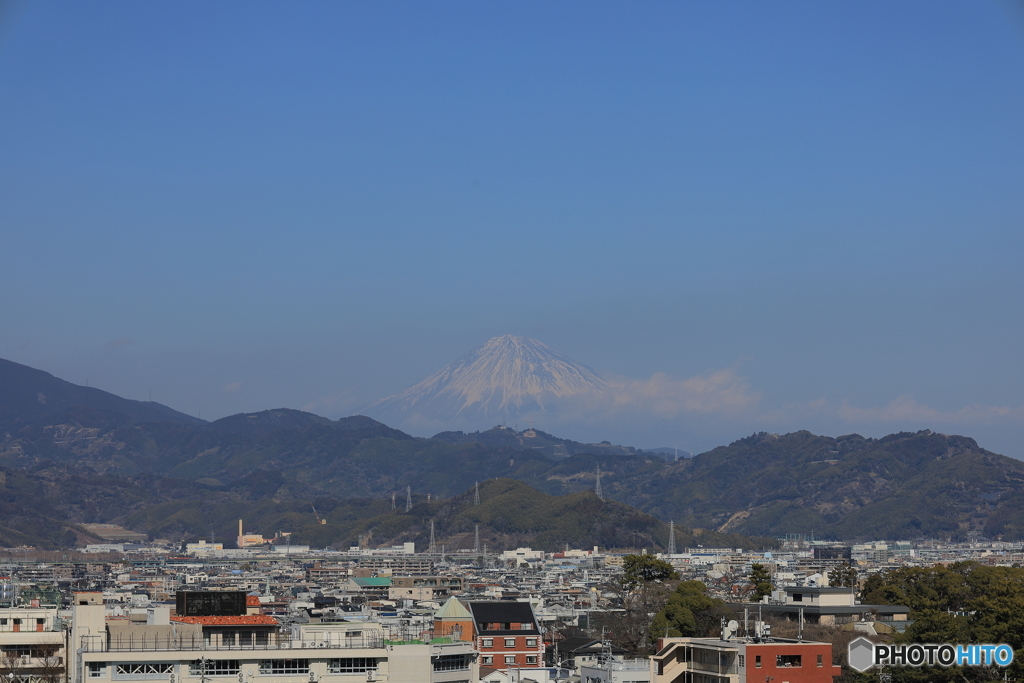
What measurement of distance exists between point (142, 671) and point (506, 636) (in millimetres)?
34964

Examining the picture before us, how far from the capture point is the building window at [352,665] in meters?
45.7

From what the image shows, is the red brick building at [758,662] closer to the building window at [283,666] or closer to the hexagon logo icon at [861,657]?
the hexagon logo icon at [861,657]

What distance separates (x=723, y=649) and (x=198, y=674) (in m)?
17.1

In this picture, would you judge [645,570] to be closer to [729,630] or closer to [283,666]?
[729,630]

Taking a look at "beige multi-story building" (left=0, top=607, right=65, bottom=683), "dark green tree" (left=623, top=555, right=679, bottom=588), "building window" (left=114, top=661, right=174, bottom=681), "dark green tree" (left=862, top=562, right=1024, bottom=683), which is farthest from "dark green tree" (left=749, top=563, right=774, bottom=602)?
"building window" (left=114, top=661, right=174, bottom=681)

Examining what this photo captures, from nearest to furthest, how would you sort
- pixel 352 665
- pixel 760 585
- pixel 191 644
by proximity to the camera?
pixel 352 665 < pixel 191 644 < pixel 760 585

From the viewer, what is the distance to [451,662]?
4762 cm

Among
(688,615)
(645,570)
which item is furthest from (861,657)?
(645,570)

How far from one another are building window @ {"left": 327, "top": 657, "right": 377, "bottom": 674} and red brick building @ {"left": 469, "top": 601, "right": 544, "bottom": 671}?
28802mm

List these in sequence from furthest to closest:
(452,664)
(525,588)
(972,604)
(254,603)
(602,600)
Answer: (525,588)
(602,600)
(254,603)
(972,604)
(452,664)

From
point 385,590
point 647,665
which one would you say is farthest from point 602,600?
point 647,665

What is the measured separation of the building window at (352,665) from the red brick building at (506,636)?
28.8 m

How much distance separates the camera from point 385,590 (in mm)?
163625

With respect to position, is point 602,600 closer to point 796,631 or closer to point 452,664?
point 796,631
